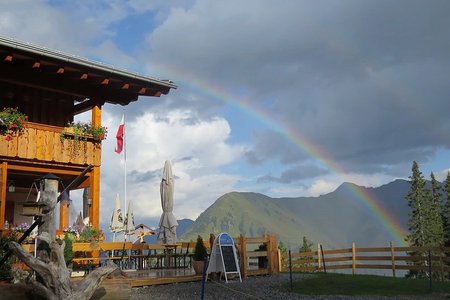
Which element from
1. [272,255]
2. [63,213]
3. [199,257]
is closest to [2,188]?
[63,213]

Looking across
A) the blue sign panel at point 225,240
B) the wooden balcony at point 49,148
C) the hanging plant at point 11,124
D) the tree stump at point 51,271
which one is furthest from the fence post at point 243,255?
the tree stump at point 51,271

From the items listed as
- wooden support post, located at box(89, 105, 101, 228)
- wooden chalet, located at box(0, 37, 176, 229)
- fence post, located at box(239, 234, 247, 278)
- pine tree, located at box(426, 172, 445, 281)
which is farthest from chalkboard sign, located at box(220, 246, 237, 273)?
pine tree, located at box(426, 172, 445, 281)

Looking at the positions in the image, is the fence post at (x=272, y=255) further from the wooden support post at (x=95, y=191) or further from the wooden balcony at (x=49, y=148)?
the wooden balcony at (x=49, y=148)

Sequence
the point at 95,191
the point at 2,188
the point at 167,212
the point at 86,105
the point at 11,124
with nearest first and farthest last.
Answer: the point at 11,124 < the point at 2,188 < the point at 95,191 < the point at 167,212 < the point at 86,105

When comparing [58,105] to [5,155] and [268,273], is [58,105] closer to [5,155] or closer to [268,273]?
[5,155]

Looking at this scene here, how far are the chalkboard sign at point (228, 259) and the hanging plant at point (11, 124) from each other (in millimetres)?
7407

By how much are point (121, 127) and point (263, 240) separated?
7.67 meters

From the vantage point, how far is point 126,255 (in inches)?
653

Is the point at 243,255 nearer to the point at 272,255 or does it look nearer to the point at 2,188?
the point at 272,255

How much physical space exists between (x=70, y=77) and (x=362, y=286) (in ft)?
38.0

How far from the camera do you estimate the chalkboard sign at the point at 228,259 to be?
46.5 ft

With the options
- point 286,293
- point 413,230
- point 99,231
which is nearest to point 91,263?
point 99,231

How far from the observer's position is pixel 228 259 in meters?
14.3

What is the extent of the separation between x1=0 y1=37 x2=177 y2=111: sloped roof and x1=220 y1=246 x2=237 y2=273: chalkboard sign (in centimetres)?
696
